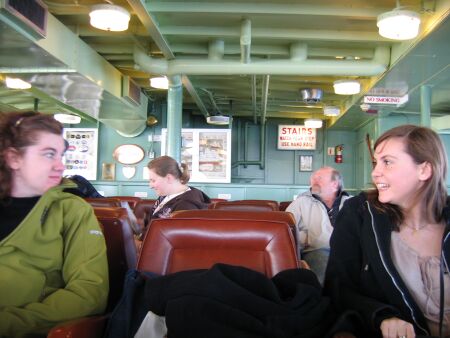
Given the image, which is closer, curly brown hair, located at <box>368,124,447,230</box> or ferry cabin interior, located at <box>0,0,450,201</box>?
curly brown hair, located at <box>368,124,447,230</box>

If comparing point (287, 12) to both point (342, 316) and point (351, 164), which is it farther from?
point (351, 164)

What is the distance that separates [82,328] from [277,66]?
15.3 ft

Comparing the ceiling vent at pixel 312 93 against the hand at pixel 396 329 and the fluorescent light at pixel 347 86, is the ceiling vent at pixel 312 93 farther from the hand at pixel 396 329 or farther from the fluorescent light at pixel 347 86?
the hand at pixel 396 329

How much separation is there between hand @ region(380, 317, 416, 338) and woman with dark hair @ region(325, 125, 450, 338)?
4 cm

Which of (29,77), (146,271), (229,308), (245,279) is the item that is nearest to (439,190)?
(245,279)

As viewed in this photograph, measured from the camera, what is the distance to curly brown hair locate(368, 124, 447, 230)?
69.4 inches

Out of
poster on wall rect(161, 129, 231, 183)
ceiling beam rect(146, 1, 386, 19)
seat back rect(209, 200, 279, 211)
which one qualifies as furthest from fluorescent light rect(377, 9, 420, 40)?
poster on wall rect(161, 129, 231, 183)

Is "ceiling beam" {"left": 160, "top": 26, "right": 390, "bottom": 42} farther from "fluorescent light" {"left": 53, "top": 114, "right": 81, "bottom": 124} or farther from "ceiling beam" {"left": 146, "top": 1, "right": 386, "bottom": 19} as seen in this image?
"fluorescent light" {"left": 53, "top": 114, "right": 81, "bottom": 124}

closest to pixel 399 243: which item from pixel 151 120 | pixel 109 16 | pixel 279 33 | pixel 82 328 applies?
pixel 82 328

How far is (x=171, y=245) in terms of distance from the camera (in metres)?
1.78

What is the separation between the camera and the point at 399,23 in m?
4.15

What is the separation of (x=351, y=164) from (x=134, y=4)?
840 cm

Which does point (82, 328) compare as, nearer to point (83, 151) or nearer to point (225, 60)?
point (225, 60)

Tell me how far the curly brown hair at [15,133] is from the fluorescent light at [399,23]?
3.49 metres
